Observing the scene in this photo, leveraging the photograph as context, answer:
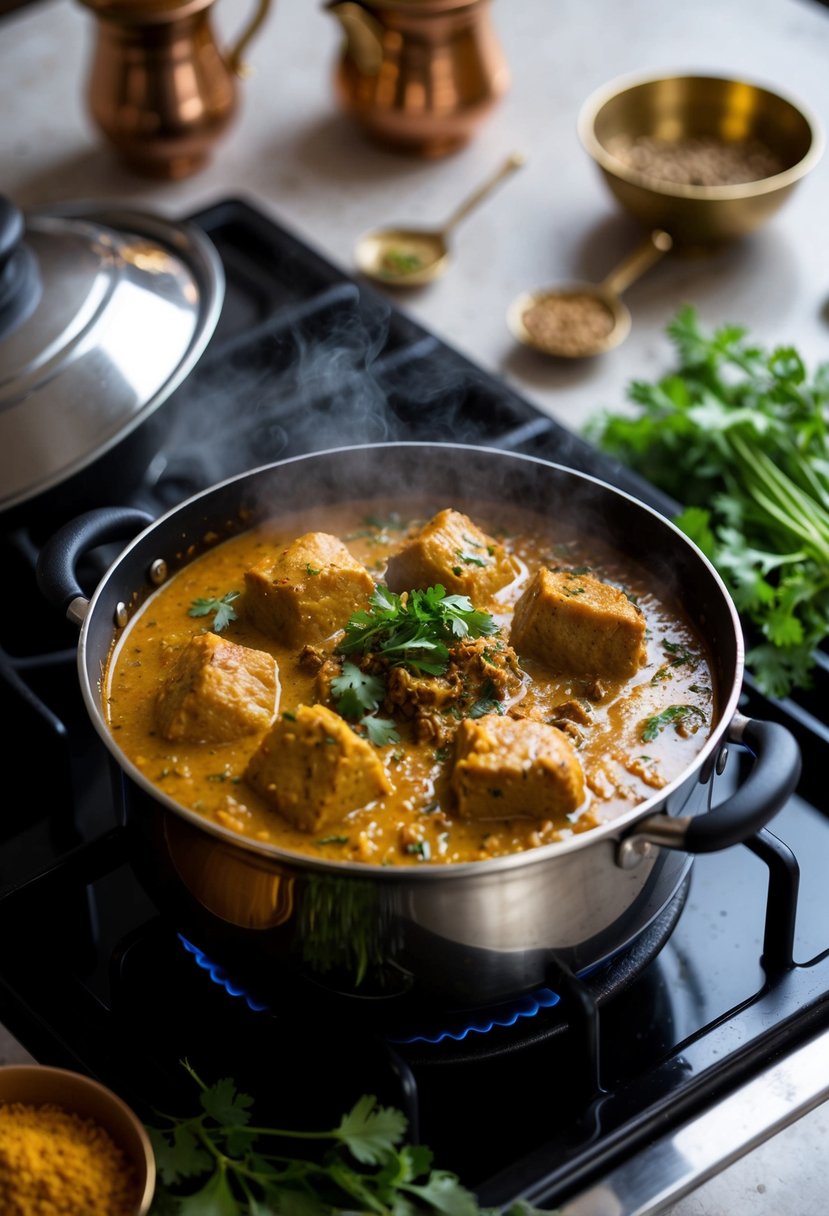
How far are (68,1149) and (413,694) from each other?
0.69 meters

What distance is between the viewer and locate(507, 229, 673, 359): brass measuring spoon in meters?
2.98

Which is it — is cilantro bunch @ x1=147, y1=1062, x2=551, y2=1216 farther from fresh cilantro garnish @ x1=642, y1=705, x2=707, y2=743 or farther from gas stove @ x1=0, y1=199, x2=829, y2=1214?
fresh cilantro garnish @ x1=642, y1=705, x2=707, y2=743

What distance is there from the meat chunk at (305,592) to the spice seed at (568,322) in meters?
1.15

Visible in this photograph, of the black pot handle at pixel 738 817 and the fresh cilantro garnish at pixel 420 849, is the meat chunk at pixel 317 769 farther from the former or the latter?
the black pot handle at pixel 738 817

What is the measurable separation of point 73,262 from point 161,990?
4.35 ft

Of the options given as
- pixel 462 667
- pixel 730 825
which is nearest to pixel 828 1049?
pixel 730 825

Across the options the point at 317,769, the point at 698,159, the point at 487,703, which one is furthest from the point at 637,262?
the point at 317,769

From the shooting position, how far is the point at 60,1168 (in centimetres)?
155

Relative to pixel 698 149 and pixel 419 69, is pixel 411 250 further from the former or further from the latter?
pixel 698 149

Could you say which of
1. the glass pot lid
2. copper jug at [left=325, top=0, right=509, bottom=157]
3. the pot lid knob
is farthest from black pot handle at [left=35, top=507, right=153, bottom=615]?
copper jug at [left=325, top=0, right=509, bottom=157]

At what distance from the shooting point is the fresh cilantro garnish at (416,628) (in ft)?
6.04

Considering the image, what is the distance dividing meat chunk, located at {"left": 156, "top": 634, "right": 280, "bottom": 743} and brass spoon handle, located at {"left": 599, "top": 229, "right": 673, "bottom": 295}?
1.57m

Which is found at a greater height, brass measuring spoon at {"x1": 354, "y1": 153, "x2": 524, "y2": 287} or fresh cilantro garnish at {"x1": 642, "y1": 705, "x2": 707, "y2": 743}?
fresh cilantro garnish at {"x1": 642, "y1": 705, "x2": 707, "y2": 743}

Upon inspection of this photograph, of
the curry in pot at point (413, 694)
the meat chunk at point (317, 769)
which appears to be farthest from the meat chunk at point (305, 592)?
the meat chunk at point (317, 769)
